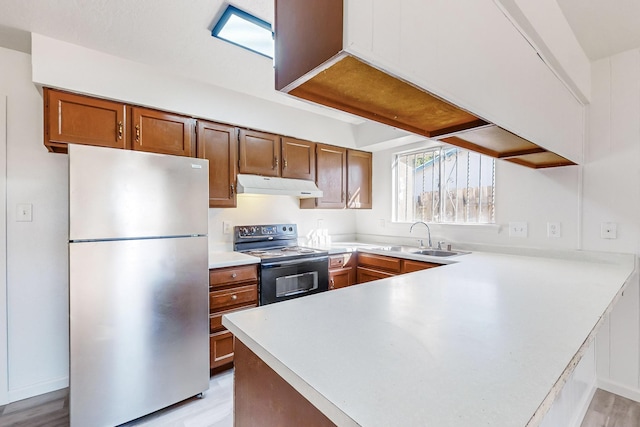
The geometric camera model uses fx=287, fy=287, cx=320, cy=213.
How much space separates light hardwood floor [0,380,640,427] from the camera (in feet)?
5.77

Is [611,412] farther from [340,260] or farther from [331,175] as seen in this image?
[331,175]

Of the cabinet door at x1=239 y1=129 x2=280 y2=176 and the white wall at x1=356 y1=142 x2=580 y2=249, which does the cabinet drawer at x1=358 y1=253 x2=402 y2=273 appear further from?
the cabinet door at x1=239 y1=129 x2=280 y2=176

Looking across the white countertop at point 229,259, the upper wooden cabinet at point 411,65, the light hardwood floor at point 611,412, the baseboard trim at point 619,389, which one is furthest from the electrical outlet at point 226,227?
the baseboard trim at point 619,389

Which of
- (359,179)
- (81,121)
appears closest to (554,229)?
(359,179)

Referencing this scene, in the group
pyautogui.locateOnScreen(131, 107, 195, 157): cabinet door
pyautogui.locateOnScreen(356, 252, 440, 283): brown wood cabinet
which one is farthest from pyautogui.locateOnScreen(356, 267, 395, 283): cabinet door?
pyautogui.locateOnScreen(131, 107, 195, 157): cabinet door

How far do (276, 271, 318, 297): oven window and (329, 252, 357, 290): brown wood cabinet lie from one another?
0.81ft

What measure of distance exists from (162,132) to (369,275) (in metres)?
2.25

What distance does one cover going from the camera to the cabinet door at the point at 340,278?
288cm

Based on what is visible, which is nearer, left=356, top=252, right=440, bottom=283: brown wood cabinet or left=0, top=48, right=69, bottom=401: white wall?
left=0, top=48, right=69, bottom=401: white wall

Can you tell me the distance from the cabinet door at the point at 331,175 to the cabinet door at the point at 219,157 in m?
0.98

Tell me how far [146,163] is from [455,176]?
2.75 m

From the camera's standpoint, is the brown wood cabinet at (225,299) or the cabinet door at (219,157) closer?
the brown wood cabinet at (225,299)

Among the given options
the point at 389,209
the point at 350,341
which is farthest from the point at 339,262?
the point at 350,341

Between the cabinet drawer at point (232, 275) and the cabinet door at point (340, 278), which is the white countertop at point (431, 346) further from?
the cabinet door at point (340, 278)
